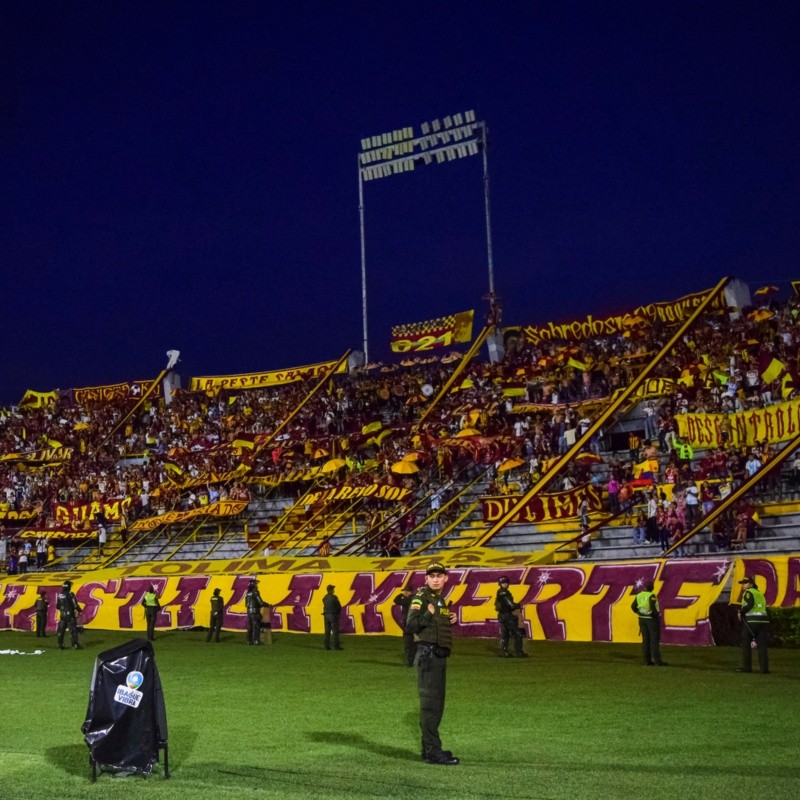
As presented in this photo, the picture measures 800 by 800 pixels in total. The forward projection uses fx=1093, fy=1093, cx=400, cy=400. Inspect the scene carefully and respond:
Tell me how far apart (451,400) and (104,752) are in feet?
122

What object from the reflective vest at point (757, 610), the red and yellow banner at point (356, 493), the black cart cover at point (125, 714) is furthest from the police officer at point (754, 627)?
the red and yellow banner at point (356, 493)

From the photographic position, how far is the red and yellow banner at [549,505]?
1368 inches

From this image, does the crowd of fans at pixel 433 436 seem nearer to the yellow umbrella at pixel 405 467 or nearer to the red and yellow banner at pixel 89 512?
the red and yellow banner at pixel 89 512

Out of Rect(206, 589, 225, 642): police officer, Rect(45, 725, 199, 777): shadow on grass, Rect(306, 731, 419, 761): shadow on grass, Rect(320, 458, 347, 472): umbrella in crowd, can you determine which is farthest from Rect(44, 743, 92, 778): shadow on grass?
Rect(320, 458, 347, 472): umbrella in crowd

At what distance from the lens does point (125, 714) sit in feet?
34.2

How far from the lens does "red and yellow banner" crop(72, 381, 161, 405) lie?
63.0 metres

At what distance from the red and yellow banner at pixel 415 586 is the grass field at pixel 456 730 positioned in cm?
185

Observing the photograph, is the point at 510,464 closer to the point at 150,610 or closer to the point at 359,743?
the point at 150,610

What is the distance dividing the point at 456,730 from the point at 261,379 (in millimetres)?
47966

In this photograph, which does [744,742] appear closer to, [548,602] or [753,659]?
[753,659]

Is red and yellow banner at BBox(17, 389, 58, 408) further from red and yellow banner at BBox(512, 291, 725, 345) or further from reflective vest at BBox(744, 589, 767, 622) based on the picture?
reflective vest at BBox(744, 589, 767, 622)

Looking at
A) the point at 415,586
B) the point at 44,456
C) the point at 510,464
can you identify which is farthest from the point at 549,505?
the point at 44,456


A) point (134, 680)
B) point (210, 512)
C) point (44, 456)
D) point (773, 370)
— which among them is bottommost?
point (134, 680)

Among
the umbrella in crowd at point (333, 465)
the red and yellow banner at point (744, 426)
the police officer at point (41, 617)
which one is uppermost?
the red and yellow banner at point (744, 426)
